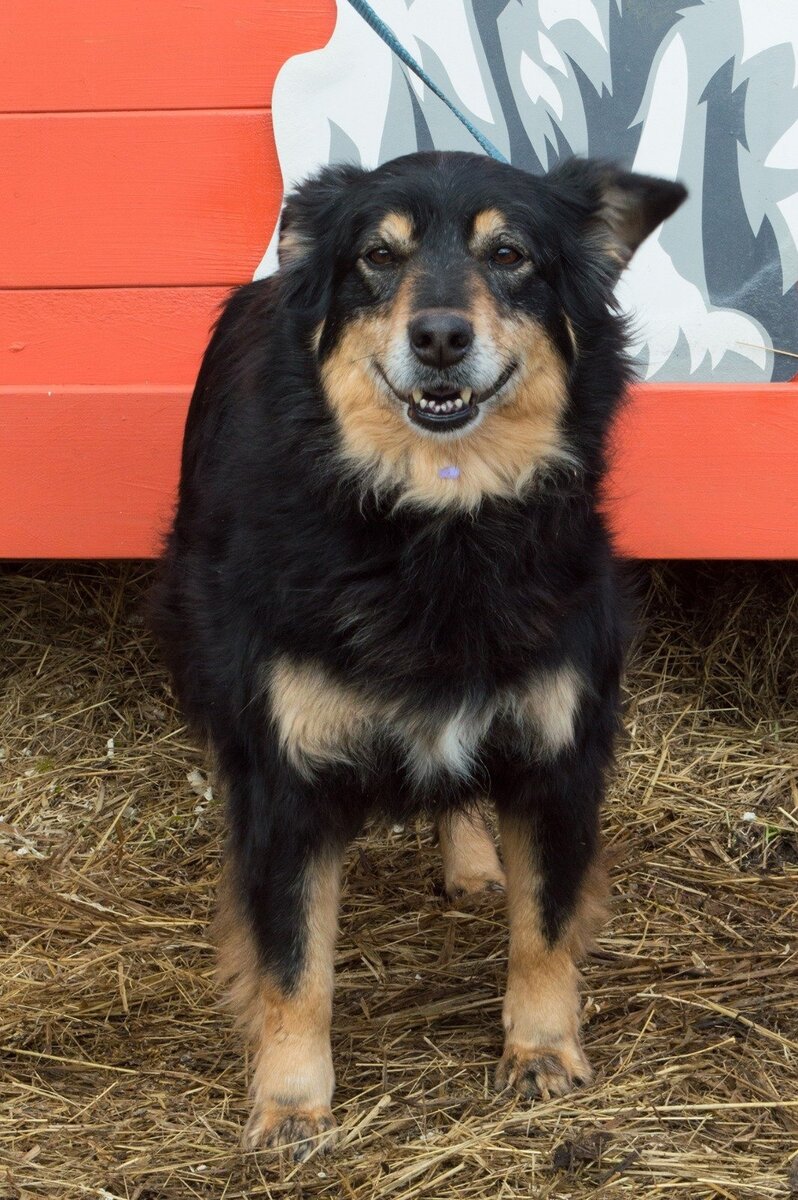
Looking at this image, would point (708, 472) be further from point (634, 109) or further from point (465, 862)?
point (465, 862)

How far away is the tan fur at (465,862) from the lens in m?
3.74

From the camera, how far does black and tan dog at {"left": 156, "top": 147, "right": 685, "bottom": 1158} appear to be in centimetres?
264

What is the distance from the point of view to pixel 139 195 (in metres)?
3.92

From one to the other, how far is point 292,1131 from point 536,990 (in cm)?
60

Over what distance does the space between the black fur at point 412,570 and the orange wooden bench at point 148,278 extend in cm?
104

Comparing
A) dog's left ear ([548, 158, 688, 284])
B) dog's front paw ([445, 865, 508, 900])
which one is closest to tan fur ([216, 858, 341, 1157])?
dog's front paw ([445, 865, 508, 900])

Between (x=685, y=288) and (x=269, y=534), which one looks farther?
(x=685, y=288)

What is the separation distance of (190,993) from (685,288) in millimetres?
2343

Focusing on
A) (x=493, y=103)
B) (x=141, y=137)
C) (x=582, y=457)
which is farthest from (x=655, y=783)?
(x=141, y=137)

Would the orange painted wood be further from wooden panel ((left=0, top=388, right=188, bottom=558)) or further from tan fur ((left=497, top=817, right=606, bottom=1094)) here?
tan fur ((left=497, top=817, right=606, bottom=1094))

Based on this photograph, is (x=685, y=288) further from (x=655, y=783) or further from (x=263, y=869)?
(x=263, y=869)

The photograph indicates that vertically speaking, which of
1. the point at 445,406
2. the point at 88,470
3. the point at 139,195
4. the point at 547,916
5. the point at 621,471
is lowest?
the point at 547,916

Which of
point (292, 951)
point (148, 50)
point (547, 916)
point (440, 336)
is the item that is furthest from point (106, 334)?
point (547, 916)

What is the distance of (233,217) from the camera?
12.8ft
